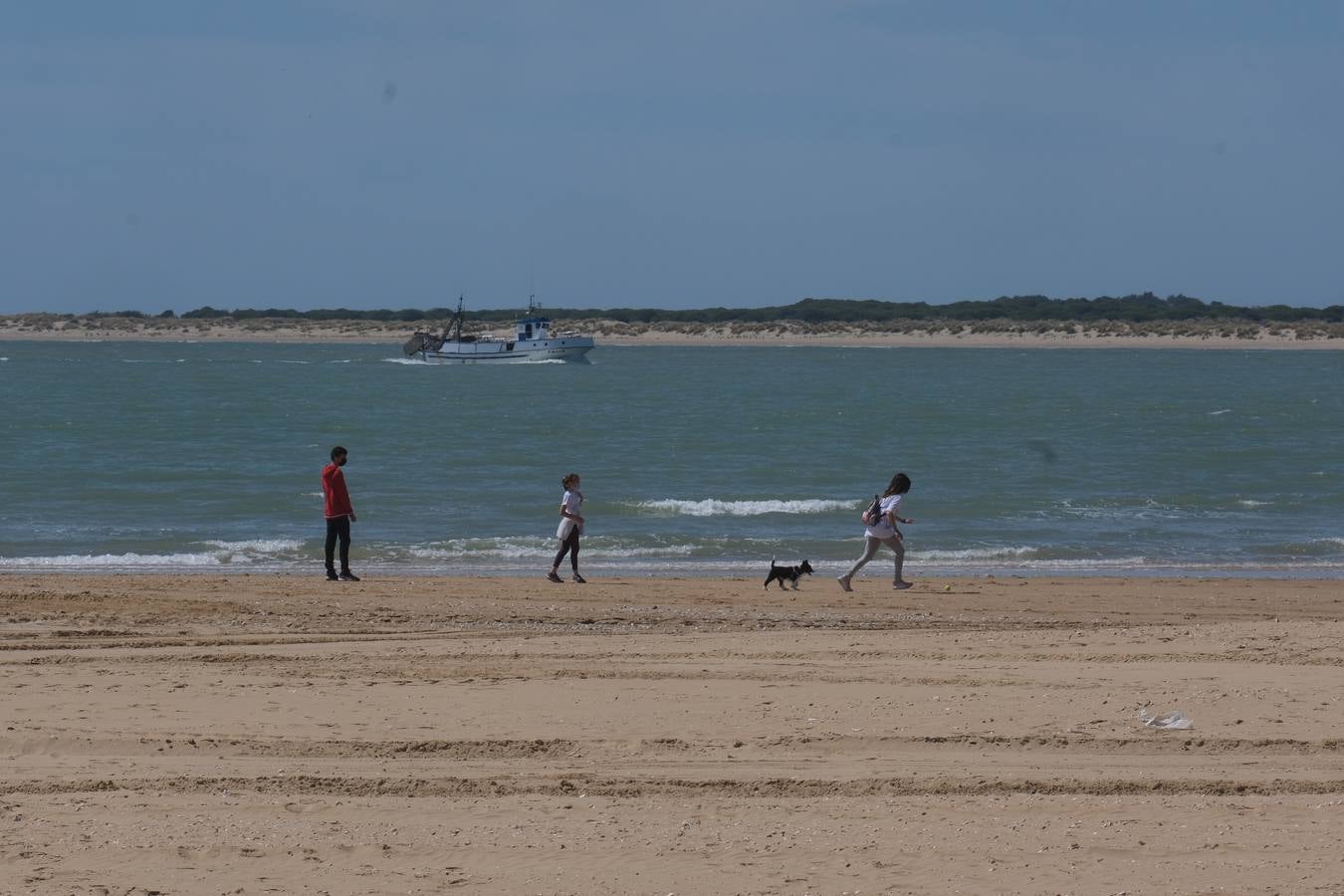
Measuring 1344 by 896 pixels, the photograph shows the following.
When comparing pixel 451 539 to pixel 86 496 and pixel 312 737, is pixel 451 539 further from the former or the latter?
pixel 312 737

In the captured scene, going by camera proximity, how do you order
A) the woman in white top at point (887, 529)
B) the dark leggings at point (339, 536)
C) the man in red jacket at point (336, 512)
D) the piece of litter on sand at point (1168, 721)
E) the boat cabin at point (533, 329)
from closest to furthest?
the piece of litter on sand at point (1168, 721) < the woman in white top at point (887, 529) < the man in red jacket at point (336, 512) < the dark leggings at point (339, 536) < the boat cabin at point (533, 329)

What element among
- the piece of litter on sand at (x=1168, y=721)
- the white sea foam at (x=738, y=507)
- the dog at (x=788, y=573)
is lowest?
the white sea foam at (x=738, y=507)

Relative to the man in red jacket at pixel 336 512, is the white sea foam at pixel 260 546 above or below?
below

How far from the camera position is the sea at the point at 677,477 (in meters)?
18.4

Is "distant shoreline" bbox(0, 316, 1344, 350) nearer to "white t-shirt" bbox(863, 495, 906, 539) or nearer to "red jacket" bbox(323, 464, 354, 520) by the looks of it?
"white t-shirt" bbox(863, 495, 906, 539)

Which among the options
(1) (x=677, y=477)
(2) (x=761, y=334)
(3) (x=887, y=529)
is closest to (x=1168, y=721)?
(3) (x=887, y=529)

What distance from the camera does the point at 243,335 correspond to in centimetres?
13588

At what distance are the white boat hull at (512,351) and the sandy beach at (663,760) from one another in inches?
2835

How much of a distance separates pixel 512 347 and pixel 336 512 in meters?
70.0

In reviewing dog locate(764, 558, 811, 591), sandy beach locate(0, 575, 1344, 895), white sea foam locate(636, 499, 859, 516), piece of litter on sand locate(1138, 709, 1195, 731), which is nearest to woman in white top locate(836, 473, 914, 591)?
dog locate(764, 558, 811, 591)

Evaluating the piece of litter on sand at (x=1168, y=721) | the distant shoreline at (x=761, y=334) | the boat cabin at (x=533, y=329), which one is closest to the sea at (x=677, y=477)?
the piece of litter on sand at (x=1168, y=721)

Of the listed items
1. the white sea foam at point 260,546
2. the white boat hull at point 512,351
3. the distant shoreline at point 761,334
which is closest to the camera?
the white sea foam at point 260,546

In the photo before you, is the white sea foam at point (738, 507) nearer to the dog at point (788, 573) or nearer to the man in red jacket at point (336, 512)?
the dog at point (788, 573)

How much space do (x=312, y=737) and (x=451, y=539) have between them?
1146 cm
